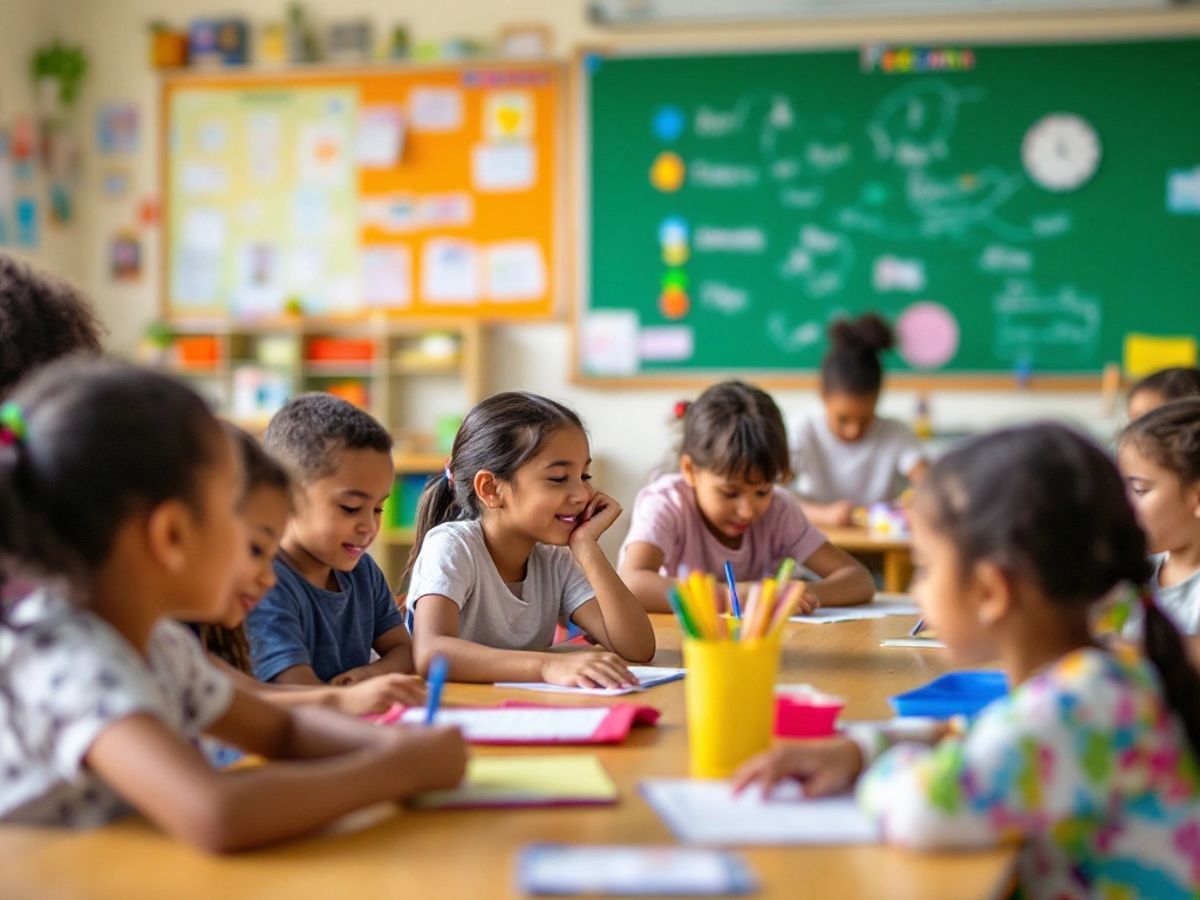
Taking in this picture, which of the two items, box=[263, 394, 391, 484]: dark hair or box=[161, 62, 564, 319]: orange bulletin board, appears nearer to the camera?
box=[263, 394, 391, 484]: dark hair

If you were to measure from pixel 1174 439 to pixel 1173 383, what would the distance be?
933 mm

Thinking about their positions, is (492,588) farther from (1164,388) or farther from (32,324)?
(1164,388)

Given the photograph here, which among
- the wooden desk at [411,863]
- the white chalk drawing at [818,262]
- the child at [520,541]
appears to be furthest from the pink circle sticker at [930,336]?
the wooden desk at [411,863]

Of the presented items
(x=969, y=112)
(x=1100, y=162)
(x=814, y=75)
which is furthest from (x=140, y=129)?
(x=1100, y=162)

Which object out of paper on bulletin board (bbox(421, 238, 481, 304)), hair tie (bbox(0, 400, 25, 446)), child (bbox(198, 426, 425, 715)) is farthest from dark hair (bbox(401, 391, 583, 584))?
paper on bulletin board (bbox(421, 238, 481, 304))

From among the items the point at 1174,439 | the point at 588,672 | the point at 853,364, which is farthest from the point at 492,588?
the point at 853,364

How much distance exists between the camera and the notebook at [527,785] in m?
1.15

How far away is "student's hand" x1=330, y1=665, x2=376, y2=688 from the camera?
5.90ft

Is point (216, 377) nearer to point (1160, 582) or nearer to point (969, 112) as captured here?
point (969, 112)

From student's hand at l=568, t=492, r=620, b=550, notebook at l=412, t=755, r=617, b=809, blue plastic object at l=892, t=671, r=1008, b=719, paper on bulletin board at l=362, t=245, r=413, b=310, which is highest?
paper on bulletin board at l=362, t=245, r=413, b=310

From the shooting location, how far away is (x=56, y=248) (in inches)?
225

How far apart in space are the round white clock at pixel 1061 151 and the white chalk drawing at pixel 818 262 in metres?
0.73

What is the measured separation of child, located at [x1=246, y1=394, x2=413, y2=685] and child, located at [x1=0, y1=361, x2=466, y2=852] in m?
0.70

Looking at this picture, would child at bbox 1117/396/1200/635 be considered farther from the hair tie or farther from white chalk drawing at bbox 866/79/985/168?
white chalk drawing at bbox 866/79/985/168
